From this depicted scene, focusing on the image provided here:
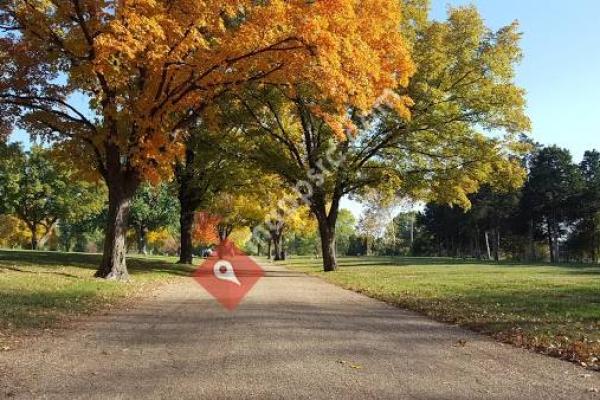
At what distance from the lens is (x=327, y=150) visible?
28.4 metres

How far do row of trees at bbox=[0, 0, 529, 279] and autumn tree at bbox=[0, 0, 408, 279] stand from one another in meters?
0.05

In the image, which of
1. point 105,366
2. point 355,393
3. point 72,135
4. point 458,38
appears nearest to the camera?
point 355,393

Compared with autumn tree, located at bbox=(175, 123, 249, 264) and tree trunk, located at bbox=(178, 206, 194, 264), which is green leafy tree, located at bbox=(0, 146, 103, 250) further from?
autumn tree, located at bbox=(175, 123, 249, 264)

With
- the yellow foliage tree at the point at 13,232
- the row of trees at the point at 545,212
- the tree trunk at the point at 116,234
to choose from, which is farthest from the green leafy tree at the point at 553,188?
the yellow foliage tree at the point at 13,232

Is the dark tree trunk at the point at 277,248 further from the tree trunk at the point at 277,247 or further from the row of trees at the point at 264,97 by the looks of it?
the row of trees at the point at 264,97

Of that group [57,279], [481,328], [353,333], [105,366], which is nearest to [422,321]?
[481,328]

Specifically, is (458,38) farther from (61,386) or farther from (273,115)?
(61,386)

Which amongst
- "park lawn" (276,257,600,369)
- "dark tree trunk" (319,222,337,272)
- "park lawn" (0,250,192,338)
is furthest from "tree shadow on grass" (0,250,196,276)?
"park lawn" (276,257,600,369)

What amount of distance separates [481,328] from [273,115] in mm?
21108

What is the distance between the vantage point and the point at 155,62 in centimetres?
1516

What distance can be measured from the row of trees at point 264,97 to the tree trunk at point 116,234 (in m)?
0.04

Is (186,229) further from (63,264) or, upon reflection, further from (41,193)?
(41,193)

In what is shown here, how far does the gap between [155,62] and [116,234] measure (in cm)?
597

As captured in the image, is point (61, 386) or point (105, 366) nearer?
point (61, 386)
